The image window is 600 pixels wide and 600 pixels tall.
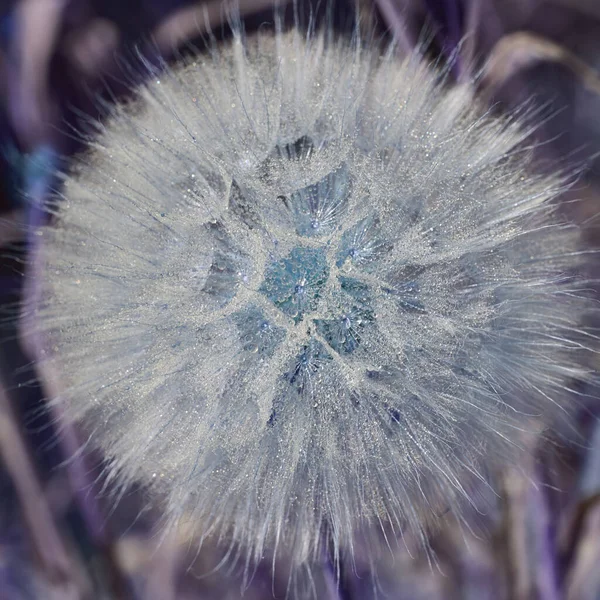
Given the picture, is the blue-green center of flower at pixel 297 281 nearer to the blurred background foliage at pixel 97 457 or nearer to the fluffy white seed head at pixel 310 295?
the fluffy white seed head at pixel 310 295

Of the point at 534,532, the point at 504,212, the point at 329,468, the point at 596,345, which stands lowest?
the point at 534,532

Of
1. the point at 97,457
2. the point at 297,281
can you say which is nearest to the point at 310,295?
the point at 297,281

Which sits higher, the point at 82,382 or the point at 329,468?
the point at 82,382

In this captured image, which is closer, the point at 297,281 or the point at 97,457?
the point at 297,281

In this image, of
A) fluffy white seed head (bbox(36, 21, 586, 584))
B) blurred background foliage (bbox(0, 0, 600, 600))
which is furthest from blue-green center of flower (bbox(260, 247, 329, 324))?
blurred background foliage (bbox(0, 0, 600, 600))

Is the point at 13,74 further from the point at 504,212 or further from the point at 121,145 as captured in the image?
the point at 504,212

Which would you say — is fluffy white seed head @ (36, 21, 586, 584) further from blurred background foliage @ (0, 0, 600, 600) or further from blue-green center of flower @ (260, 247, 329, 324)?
blurred background foliage @ (0, 0, 600, 600)

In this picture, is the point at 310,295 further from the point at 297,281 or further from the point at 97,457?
the point at 97,457

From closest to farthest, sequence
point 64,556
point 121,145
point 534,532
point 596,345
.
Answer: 1. point 121,145
2. point 596,345
3. point 534,532
4. point 64,556

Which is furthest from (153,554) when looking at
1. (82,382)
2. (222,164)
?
(222,164)
